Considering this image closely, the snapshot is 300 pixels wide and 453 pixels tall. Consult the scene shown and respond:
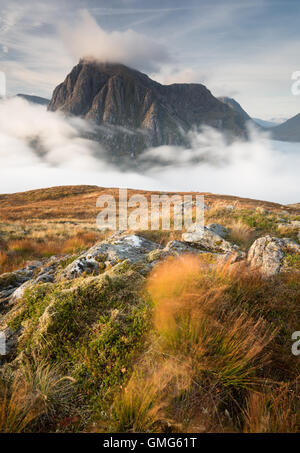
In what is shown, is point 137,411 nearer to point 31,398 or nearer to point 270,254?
point 31,398

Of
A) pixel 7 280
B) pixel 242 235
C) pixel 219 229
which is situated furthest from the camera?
pixel 219 229

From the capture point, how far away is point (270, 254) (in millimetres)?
5586

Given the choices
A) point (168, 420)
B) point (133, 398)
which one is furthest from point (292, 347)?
point (133, 398)

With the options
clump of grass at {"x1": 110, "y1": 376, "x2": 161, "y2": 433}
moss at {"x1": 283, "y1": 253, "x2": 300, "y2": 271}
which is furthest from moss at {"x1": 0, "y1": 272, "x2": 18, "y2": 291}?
moss at {"x1": 283, "y1": 253, "x2": 300, "y2": 271}

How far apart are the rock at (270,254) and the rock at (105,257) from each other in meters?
2.83

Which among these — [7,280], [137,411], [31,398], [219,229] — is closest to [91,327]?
[31,398]

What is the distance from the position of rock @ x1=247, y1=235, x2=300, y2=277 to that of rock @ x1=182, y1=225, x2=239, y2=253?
0.80 metres

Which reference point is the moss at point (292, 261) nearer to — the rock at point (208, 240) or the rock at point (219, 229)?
the rock at point (208, 240)

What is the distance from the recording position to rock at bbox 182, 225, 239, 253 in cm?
690

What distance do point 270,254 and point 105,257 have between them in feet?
13.7

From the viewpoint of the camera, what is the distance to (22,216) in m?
36.1

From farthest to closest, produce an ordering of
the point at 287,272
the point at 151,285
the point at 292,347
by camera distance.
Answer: the point at 287,272 < the point at 151,285 < the point at 292,347
